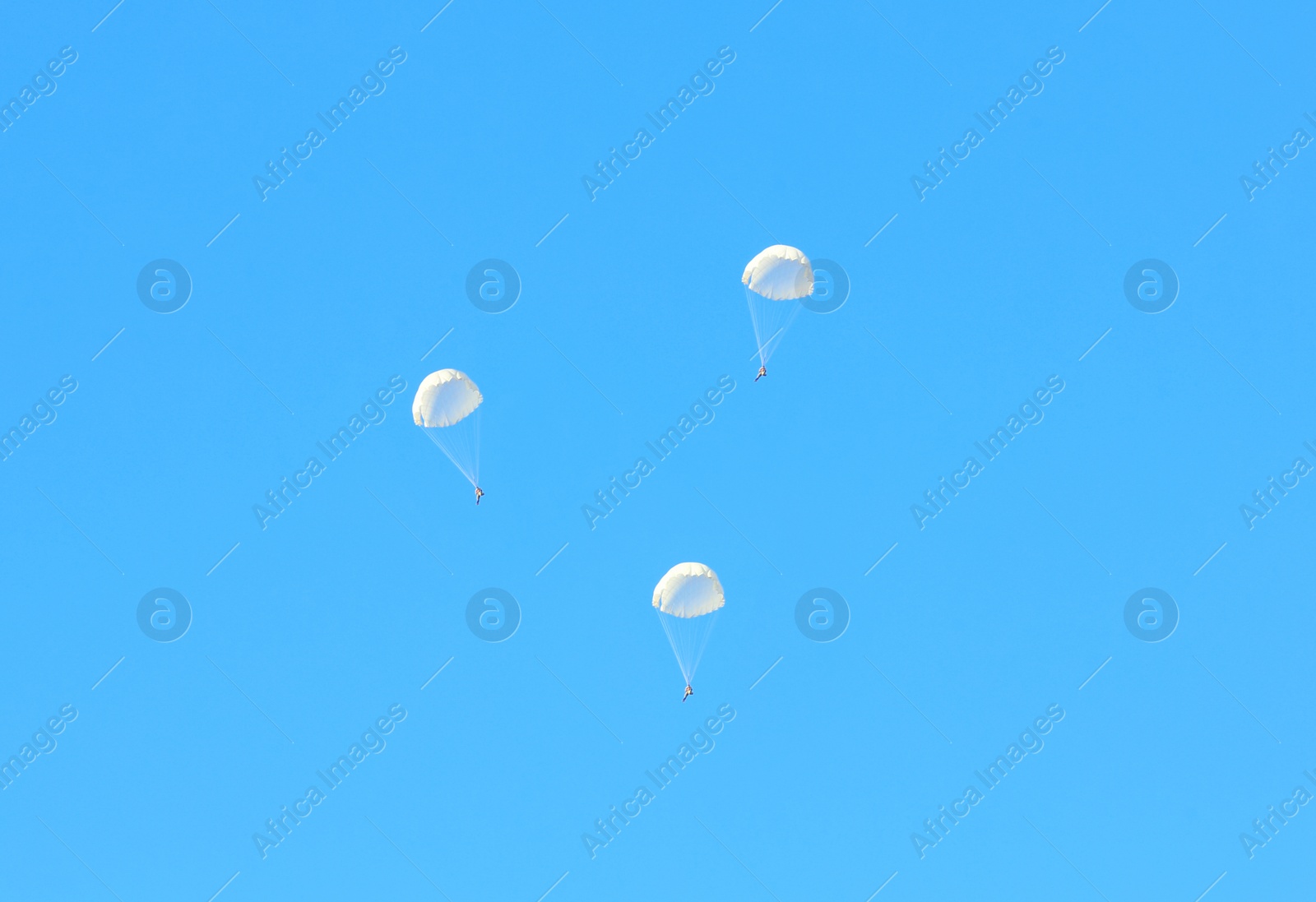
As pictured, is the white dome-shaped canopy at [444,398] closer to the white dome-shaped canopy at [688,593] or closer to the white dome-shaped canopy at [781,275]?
the white dome-shaped canopy at [688,593]

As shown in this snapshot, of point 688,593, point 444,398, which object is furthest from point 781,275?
point 444,398

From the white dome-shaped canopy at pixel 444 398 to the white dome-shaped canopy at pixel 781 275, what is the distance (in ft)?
25.0

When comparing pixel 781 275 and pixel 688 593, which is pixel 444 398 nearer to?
pixel 688 593

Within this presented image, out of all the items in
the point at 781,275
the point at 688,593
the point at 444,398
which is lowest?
the point at 688,593

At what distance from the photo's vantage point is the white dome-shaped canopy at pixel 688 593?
85.4ft

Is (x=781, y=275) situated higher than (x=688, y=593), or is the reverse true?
(x=781, y=275)

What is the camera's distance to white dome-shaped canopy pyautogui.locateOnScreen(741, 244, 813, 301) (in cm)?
2617

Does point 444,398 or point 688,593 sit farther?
point 444,398

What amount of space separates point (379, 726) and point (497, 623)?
422 cm

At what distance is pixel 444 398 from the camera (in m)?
26.9

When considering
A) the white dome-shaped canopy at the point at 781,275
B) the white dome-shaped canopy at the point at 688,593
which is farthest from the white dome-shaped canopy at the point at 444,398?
the white dome-shaped canopy at the point at 781,275

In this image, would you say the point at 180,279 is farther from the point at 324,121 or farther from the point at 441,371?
the point at 441,371

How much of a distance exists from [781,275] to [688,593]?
8.17 m

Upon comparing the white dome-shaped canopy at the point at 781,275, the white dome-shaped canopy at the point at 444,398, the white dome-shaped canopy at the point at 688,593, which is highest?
the white dome-shaped canopy at the point at 444,398
